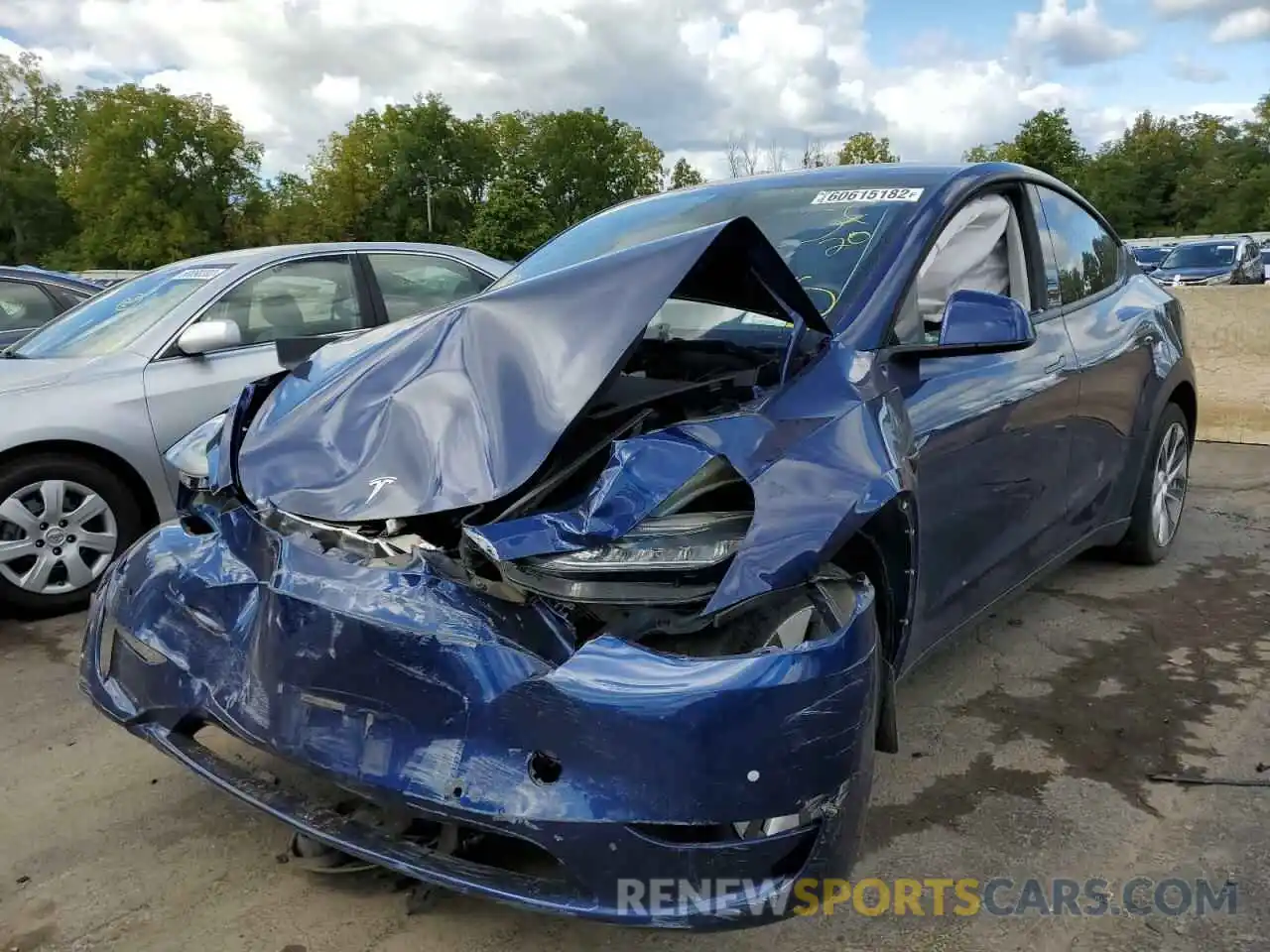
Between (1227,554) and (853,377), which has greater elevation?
(853,377)

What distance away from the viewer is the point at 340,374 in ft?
8.54

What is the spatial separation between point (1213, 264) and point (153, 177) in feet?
179

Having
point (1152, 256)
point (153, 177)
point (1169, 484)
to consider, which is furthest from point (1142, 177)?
point (1169, 484)

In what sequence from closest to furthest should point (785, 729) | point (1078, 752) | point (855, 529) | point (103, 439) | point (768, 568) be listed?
point (785, 729)
point (768, 568)
point (855, 529)
point (1078, 752)
point (103, 439)

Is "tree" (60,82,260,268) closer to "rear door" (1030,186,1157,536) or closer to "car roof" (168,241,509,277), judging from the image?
"car roof" (168,241,509,277)

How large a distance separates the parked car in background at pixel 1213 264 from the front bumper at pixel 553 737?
1937 cm

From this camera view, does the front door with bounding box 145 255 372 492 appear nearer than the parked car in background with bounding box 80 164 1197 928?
No

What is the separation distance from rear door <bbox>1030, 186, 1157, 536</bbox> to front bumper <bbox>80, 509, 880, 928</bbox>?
1.94 meters

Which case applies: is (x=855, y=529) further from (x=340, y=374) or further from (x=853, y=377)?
(x=340, y=374)

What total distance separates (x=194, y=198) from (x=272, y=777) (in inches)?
2444

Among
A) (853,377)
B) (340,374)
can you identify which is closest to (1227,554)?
(853,377)

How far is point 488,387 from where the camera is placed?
7.31 feet

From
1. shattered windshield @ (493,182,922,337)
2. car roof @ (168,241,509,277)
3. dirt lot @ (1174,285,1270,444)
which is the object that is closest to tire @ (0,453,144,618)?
car roof @ (168,241,509,277)

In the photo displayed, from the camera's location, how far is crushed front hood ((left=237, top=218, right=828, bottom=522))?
82.7 inches
